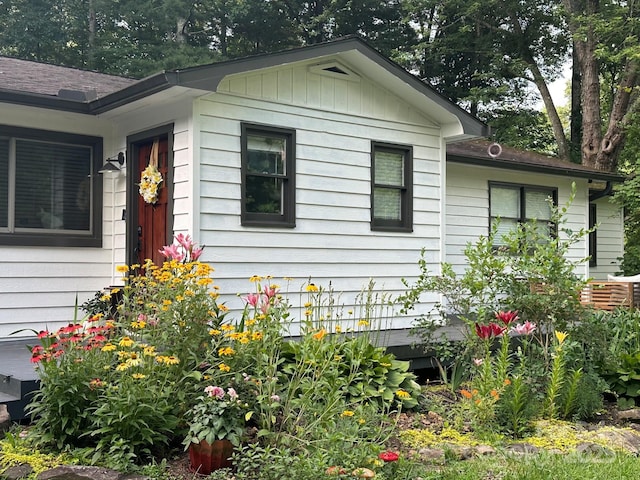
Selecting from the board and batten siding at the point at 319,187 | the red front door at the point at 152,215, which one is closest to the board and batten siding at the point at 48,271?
the red front door at the point at 152,215

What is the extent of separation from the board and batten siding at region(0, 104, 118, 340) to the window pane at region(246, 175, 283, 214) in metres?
1.91

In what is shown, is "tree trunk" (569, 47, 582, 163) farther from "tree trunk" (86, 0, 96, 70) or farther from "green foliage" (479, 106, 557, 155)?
"tree trunk" (86, 0, 96, 70)

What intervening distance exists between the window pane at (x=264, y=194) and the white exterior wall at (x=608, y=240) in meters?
9.17

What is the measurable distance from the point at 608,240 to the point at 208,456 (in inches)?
507

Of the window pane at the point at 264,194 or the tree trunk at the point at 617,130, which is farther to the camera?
the tree trunk at the point at 617,130

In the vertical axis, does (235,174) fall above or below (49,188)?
above

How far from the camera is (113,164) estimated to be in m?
7.64

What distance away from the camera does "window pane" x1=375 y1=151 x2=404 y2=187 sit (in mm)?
8250

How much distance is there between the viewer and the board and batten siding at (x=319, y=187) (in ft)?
22.1

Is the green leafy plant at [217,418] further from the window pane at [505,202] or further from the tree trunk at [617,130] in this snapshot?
the tree trunk at [617,130]

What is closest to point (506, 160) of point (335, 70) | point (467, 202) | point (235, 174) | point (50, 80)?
point (467, 202)

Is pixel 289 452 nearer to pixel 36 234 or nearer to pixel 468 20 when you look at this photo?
pixel 36 234

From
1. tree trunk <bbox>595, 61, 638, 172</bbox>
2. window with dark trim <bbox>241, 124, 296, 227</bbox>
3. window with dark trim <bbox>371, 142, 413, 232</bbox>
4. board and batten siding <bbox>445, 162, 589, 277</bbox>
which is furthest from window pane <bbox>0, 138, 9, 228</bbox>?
tree trunk <bbox>595, 61, 638, 172</bbox>

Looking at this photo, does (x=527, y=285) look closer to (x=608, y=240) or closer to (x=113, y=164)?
(x=113, y=164)
